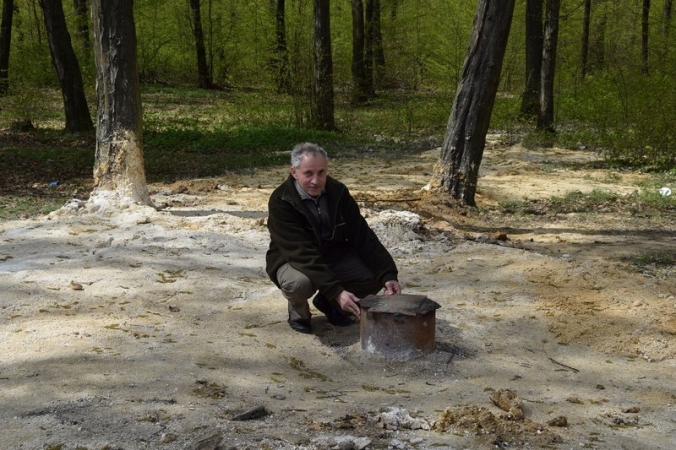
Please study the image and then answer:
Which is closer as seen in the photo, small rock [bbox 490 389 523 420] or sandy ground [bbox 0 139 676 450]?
sandy ground [bbox 0 139 676 450]

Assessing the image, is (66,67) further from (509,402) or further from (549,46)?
(509,402)

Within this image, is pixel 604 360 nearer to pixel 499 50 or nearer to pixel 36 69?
pixel 499 50

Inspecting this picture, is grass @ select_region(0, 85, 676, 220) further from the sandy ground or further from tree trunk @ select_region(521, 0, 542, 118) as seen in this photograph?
the sandy ground

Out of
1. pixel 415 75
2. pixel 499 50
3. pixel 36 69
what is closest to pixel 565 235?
pixel 499 50

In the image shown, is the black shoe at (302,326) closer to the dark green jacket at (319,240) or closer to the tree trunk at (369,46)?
the dark green jacket at (319,240)

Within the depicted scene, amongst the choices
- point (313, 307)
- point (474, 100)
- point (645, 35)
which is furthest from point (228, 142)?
point (645, 35)

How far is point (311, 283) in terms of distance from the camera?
441 cm

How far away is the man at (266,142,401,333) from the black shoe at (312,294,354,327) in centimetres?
16

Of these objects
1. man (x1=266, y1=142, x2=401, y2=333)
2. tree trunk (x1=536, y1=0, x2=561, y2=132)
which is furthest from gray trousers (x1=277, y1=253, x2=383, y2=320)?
tree trunk (x1=536, y1=0, x2=561, y2=132)

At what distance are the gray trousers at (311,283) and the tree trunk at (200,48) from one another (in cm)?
2383

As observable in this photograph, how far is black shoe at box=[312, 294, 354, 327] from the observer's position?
4.88m

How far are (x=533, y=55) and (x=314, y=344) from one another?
48.3ft

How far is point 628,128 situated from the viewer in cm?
1248

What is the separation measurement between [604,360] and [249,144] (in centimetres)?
1031
